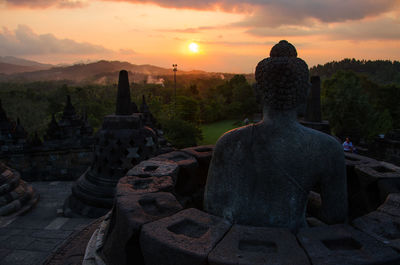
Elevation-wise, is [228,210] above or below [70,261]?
above

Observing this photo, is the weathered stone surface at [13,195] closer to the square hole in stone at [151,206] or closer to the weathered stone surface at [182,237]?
the square hole in stone at [151,206]

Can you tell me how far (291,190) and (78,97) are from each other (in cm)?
5013

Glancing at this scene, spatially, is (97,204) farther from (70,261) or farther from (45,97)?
(45,97)

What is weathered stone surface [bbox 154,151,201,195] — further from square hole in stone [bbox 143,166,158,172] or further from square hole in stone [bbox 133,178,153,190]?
square hole in stone [bbox 133,178,153,190]

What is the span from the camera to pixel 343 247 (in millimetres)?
1789

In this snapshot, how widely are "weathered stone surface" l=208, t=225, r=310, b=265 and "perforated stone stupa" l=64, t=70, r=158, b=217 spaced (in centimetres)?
414

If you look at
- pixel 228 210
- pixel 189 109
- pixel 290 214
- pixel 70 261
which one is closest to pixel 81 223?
pixel 70 261

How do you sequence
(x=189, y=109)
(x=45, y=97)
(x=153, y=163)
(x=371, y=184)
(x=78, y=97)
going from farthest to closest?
(x=45, y=97), (x=78, y=97), (x=189, y=109), (x=153, y=163), (x=371, y=184)

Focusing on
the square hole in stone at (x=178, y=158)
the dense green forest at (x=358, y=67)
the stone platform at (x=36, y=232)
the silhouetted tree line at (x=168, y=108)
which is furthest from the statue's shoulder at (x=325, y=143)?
the dense green forest at (x=358, y=67)

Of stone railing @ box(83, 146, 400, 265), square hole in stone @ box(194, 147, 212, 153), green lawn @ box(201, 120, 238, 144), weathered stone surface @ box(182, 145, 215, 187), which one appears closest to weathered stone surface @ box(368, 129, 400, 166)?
stone railing @ box(83, 146, 400, 265)

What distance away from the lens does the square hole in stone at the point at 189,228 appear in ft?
6.36

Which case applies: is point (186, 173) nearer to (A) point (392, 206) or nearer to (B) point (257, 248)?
(B) point (257, 248)

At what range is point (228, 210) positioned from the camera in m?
2.14

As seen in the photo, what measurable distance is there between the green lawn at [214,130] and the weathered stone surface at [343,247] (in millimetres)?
32736
